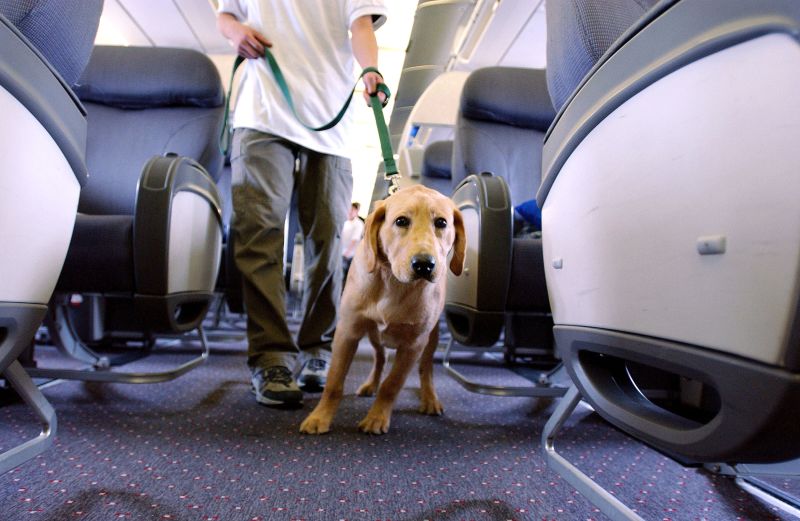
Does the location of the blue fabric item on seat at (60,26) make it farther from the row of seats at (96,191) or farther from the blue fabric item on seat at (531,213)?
the blue fabric item on seat at (531,213)

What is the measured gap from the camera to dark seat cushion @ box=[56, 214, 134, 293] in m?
1.35

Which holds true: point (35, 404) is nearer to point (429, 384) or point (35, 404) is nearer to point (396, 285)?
point (396, 285)

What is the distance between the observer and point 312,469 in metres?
0.97

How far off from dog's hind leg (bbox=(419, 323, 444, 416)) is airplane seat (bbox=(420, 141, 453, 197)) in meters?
2.08

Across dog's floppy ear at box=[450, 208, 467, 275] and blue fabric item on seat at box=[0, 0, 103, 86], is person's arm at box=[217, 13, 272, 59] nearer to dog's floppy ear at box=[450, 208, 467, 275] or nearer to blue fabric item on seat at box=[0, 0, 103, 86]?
blue fabric item on seat at box=[0, 0, 103, 86]

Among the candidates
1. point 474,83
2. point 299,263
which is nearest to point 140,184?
point 474,83

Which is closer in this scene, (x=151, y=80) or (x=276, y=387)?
(x=276, y=387)

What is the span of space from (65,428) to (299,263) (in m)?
5.63

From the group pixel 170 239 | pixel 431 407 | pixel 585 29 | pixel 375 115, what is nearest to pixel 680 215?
pixel 585 29

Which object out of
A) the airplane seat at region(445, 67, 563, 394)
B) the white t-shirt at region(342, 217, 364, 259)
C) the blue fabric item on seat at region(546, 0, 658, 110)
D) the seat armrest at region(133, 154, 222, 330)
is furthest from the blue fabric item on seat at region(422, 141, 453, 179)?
the white t-shirt at region(342, 217, 364, 259)

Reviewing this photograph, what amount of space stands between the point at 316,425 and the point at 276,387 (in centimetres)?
30

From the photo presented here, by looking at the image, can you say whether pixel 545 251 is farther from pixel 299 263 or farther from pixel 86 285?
pixel 299 263

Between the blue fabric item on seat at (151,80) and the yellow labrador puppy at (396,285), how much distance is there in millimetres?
1280

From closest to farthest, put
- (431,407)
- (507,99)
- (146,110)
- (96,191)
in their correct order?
(431,407) < (96,191) < (146,110) < (507,99)
